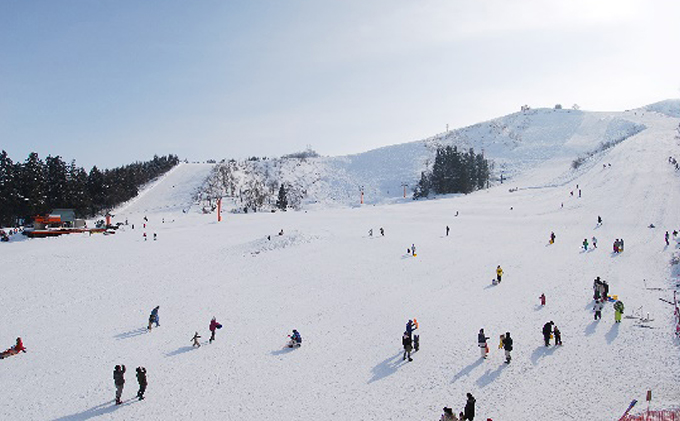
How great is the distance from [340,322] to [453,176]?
6969 cm

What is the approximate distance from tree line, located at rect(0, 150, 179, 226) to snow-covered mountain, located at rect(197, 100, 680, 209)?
20.4 metres

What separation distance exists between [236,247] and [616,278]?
2857 centimetres

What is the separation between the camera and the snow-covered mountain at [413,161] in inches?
4038

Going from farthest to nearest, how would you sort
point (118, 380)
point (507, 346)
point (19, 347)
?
1. point (19, 347)
2. point (507, 346)
3. point (118, 380)

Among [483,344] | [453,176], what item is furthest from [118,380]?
[453,176]

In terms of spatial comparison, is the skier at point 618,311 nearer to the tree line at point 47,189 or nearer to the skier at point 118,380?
the skier at point 118,380

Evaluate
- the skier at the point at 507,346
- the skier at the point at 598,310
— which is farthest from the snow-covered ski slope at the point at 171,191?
the skier at the point at 507,346

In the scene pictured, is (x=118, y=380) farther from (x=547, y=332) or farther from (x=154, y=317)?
(x=547, y=332)

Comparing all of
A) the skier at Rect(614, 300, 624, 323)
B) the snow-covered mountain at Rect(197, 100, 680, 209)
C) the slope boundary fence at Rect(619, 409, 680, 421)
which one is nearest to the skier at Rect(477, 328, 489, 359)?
the slope boundary fence at Rect(619, 409, 680, 421)

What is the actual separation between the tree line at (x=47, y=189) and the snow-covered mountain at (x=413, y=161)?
804 inches

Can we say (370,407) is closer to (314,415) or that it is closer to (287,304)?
(314,415)

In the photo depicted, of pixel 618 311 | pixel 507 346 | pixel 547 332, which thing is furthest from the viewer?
pixel 618 311

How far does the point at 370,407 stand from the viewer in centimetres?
1216

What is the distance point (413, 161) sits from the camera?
125m
